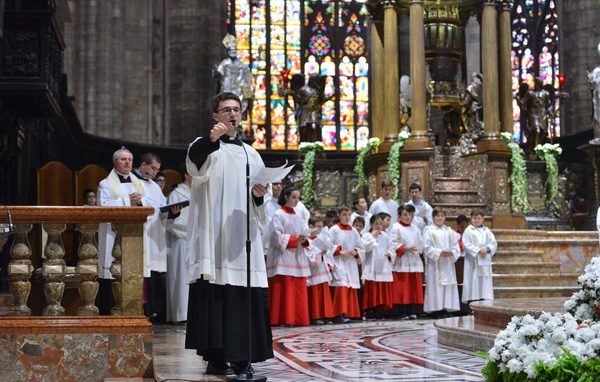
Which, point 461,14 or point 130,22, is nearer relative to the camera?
point 461,14

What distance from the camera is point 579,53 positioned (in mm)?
27375

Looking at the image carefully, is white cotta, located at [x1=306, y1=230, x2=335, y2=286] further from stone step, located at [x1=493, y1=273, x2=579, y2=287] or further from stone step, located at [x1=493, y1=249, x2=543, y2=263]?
stone step, located at [x1=493, y1=249, x2=543, y2=263]

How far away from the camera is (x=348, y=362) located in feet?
27.5

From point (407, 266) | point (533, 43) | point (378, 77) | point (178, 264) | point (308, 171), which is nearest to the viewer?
point (178, 264)

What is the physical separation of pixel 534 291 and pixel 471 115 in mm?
6260

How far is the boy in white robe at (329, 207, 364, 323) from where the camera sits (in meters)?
14.1

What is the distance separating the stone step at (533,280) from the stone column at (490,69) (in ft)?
14.0

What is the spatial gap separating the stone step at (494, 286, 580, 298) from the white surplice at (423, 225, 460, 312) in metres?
0.74

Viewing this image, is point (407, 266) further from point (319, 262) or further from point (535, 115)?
point (535, 115)

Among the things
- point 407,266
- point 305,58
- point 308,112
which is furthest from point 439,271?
point 305,58

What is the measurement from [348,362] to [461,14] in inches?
533

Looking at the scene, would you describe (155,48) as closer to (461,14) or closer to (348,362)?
(461,14)

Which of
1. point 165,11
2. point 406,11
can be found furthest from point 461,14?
point 165,11

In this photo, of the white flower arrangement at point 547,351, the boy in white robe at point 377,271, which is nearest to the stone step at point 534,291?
the boy in white robe at point 377,271
